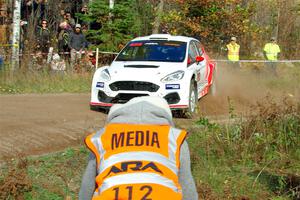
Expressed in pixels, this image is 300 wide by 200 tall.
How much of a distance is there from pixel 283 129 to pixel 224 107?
225 inches

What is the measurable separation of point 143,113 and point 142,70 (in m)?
9.34

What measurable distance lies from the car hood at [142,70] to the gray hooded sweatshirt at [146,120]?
898cm

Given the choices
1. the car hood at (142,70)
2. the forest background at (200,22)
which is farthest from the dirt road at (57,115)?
the forest background at (200,22)

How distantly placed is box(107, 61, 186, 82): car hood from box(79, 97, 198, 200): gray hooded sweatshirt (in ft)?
29.5

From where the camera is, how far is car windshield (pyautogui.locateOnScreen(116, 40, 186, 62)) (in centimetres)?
1366

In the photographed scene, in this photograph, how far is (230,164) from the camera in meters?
8.43

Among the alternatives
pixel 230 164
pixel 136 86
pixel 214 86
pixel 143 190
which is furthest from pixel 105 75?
pixel 143 190

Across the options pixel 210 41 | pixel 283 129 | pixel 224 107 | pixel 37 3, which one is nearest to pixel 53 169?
pixel 283 129

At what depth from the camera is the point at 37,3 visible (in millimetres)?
22469

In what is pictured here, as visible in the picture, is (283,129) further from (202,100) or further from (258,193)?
(202,100)

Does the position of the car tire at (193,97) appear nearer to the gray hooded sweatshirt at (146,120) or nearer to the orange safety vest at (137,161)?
the gray hooded sweatshirt at (146,120)

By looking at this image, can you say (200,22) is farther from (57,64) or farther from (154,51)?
(154,51)

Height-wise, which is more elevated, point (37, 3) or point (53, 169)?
point (37, 3)

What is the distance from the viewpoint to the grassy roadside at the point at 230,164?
7227 millimetres
